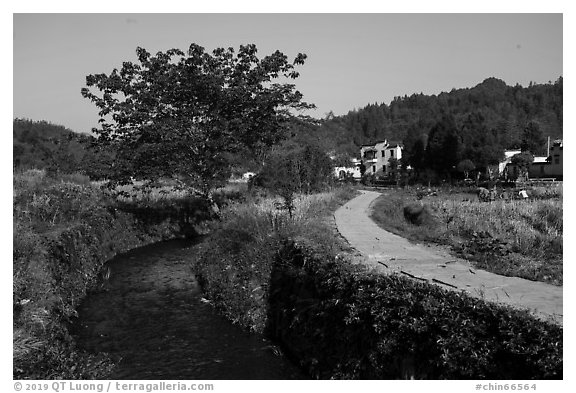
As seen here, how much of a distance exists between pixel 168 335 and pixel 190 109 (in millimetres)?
12300

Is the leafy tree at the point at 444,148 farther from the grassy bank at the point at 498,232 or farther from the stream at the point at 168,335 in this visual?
the stream at the point at 168,335

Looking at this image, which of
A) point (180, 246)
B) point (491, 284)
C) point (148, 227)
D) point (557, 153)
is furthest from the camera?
point (557, 153)

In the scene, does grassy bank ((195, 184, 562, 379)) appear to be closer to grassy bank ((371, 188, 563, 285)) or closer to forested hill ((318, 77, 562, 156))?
grassy bank ((371, 188, 563, 285))

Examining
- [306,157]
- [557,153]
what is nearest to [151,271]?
[306,157]

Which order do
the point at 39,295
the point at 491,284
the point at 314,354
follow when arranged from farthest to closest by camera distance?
the point at 39,295 → the point at 314,354 → the point at 491,284

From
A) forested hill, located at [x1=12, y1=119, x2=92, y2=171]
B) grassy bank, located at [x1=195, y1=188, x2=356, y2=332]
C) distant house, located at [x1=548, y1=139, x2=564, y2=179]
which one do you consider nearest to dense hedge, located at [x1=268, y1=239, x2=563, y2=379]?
grassy bank, located at [x1=195, y1=188, x2=356, y2=332]

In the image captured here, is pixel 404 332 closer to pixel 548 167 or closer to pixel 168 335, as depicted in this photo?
pixel 168 335

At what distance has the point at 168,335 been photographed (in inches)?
369

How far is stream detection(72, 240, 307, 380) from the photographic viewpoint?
25.5 ft

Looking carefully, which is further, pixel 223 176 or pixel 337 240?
pixel 223 176

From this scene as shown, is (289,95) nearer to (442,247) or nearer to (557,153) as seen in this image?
(442,247)

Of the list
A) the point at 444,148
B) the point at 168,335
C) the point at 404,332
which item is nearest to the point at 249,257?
the point at 168,335

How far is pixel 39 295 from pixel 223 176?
41.0 feet

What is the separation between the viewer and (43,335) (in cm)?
775
